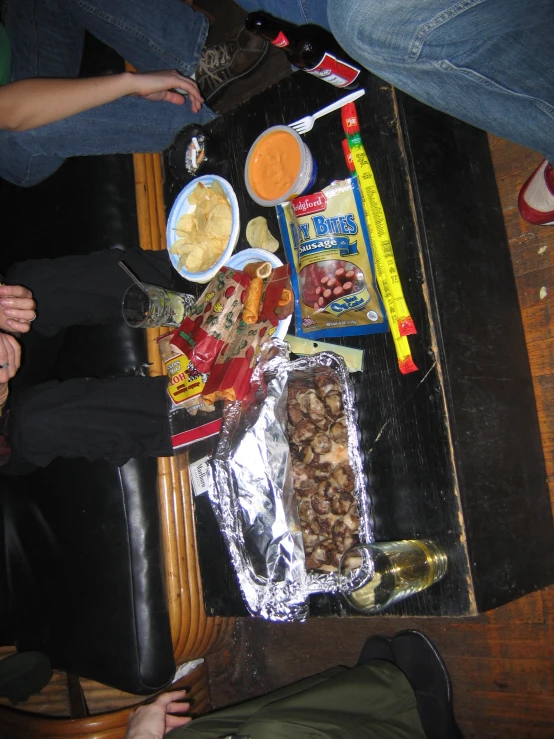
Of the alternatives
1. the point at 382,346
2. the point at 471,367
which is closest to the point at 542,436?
the point at 471,367

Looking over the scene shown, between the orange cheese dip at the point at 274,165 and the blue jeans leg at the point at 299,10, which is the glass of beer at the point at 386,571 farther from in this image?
the blue jeans leg at the point at 299,10

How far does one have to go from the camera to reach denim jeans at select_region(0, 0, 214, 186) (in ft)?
5.31

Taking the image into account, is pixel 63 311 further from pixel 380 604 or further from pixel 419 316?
pixel 380 604

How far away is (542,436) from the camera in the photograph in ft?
4.63

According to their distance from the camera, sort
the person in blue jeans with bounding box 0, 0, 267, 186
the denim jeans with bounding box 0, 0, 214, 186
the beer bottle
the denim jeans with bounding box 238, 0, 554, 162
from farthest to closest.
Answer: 1. the denim jeans with bounding box 0, 0, 214, 186
2. the person in blue jeans with bounding box 0, 0, 267, 186
3. the beer bottle
4. the denim jeans with bounding box 238, 0, 554, 162

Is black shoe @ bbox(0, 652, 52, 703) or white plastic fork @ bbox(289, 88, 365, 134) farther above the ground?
white plastic fork @ bbox(289, 88, 365, 134)

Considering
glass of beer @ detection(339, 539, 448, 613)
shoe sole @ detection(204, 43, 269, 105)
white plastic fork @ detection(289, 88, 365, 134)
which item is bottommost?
glass of beer @ detection(339, 539, 448, 613)

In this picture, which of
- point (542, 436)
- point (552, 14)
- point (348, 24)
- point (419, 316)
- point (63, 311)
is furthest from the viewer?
point (63, 311)

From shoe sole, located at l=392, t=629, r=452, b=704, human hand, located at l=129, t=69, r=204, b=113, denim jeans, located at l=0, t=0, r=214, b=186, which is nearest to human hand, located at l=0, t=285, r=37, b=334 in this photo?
denim jeans, located at l=0, t=0, r=214, b=186

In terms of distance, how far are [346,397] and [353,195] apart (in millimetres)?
463

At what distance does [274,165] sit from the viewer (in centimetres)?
126

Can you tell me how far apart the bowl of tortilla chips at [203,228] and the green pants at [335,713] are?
1.16 meters

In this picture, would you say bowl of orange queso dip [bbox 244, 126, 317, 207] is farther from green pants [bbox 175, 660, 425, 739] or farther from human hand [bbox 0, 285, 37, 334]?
green pants [bbox 175, 660, 425, 739]

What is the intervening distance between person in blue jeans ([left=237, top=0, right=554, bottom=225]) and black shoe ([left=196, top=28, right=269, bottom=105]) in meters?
0.92
